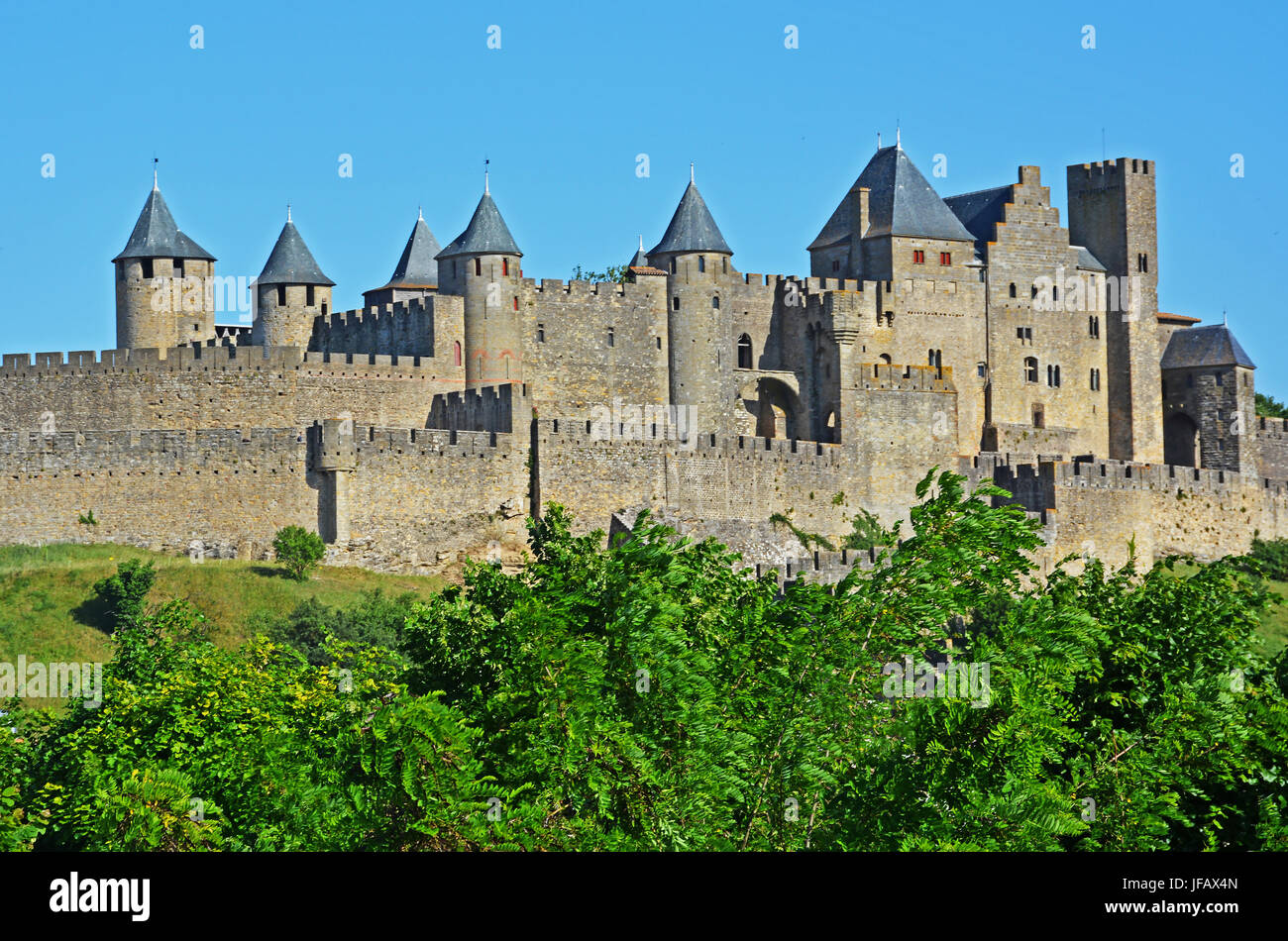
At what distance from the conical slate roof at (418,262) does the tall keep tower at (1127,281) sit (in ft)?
67.6

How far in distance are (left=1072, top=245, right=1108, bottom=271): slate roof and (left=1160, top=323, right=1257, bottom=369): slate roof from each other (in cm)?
370

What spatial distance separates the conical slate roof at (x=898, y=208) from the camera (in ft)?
203

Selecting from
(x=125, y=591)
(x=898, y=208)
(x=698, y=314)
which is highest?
(x=898, y=208)

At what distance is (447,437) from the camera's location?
4978 centimetres

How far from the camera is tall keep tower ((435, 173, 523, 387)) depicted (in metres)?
54.8

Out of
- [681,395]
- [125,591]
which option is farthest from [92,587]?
[681,395]

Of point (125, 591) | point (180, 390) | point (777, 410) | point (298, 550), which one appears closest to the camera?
point (125, 591)

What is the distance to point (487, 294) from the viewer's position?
5500cm

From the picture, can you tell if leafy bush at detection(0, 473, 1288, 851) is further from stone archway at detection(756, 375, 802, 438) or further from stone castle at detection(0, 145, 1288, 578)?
stone archway at detection(756, 375, 802, 438)

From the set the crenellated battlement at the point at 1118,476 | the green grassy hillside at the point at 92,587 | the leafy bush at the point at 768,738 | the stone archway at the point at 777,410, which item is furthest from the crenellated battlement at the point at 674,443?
the leafy bush at the point at 768,738

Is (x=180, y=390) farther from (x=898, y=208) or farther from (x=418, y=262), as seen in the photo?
(x=898, y=208)

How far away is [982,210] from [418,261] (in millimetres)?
17818

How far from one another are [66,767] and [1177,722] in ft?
41.0

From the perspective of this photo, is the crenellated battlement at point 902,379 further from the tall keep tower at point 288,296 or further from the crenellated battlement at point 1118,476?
the tall keep tower at point 288,296
